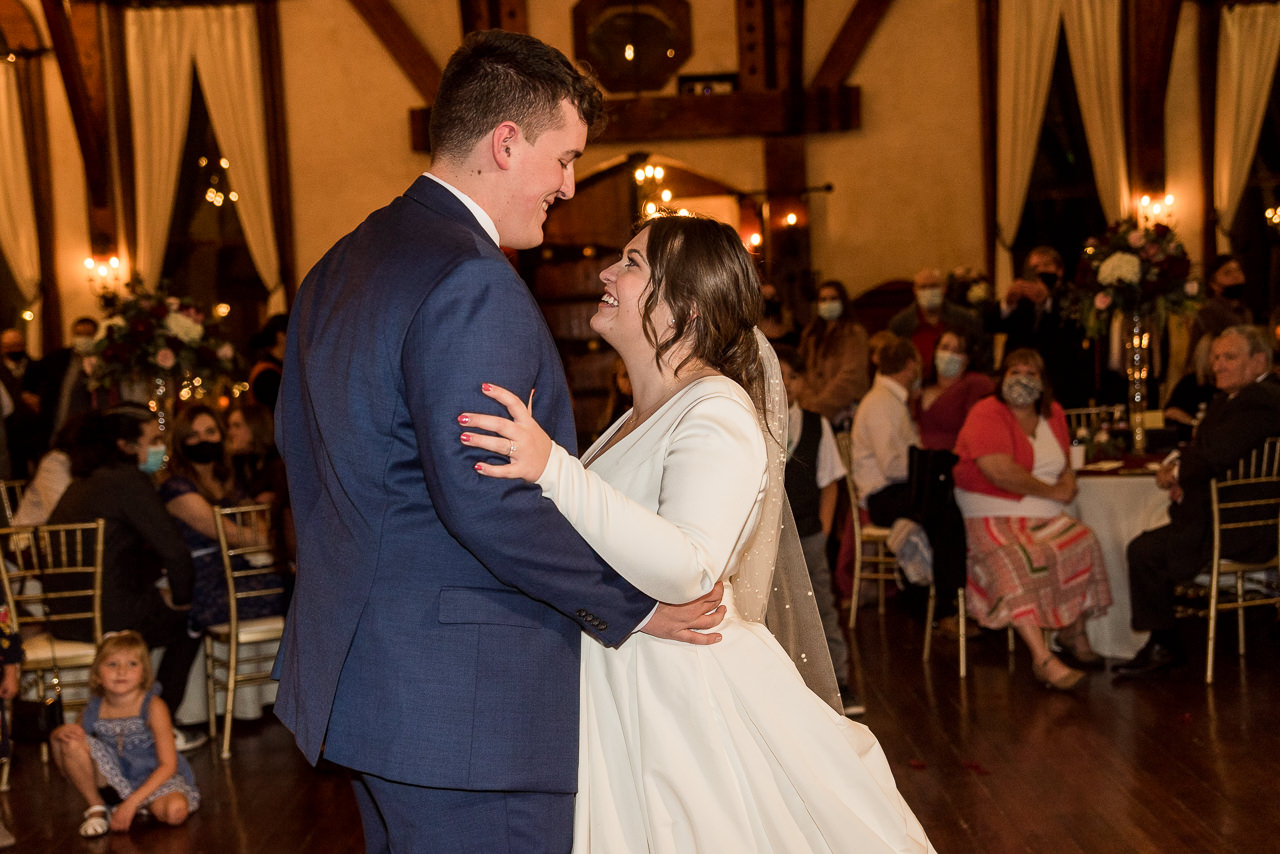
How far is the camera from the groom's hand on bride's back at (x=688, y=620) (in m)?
1.83

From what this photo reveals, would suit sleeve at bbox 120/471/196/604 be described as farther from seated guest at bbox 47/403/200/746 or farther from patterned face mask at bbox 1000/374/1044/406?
patterned face mask at bbox 1000/374/1044/406

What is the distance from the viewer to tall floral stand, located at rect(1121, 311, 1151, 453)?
20.0 ft

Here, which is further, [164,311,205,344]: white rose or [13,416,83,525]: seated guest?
[164,311,205,344]: white rose

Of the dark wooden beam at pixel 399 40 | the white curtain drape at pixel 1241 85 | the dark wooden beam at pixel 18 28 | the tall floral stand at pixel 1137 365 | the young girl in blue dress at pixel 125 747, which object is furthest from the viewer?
the dark wooden beam at pixel 18 28

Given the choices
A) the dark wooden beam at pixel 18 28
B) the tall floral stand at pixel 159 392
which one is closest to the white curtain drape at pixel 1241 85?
the tall floral stand at pixel 159 392

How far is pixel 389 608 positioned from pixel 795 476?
298 centimetres

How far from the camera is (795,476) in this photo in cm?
444

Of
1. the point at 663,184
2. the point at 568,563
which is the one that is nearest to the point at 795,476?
the point at 568,563

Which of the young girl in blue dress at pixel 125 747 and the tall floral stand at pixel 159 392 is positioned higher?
the tall floral stand at pixel 159 392

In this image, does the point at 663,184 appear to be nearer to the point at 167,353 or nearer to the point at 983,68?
the point at 983,68

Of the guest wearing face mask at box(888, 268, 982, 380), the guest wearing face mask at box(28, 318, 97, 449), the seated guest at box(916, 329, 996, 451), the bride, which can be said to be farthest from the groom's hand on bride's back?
the guest wearing face mask at box(28, 318, 97, 449)

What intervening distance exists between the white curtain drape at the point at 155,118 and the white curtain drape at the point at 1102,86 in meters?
7.55

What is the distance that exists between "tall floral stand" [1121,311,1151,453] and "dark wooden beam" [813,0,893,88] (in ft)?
16.2

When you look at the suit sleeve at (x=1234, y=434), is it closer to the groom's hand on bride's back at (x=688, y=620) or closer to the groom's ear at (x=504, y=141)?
the groom's hand on bride's back at (x=688, y=620)
